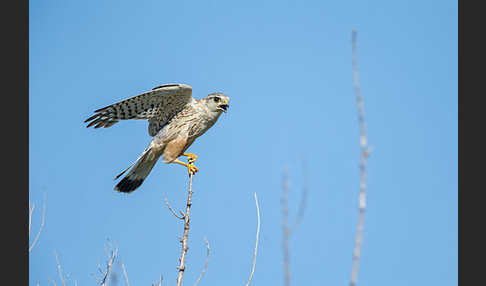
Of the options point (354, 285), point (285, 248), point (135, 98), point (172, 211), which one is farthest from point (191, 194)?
point (354, 285)

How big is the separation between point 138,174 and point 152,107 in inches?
28.9

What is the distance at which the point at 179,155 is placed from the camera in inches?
206

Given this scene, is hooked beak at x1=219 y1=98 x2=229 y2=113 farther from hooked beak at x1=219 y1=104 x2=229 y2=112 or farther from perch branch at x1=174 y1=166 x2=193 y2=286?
perch branch at x1=174 y1=166 x2=193 y2=286

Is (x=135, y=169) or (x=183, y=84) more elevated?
(x=183, y=84)

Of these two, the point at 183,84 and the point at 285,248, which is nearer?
the point at 285,248

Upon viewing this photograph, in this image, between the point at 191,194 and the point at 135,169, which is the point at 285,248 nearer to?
the point at 191,194

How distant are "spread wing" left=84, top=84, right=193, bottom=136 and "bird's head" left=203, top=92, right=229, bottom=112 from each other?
0.66 ft

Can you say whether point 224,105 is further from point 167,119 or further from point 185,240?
point 185,240

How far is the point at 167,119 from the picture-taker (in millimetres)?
5355

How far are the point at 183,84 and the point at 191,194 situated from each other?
70.1 inches

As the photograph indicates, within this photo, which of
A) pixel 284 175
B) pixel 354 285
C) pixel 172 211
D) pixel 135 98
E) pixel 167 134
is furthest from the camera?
pixel 167 134

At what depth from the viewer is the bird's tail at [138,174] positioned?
17.3ft

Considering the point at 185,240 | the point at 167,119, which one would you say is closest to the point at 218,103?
the point at 167,119

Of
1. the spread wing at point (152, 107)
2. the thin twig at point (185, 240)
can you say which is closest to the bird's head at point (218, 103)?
the spread wing at point (152, 107)
